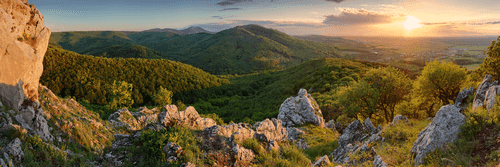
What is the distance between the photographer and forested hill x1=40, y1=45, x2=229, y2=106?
7312 centimetres

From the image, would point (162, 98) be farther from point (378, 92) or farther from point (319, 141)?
point (378, 92)

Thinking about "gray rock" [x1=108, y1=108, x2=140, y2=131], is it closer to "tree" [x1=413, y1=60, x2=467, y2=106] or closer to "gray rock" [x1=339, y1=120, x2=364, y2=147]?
"gray rock" [x1=339, y1=120, x2=364, y2=147]

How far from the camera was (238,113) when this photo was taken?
78.5 m

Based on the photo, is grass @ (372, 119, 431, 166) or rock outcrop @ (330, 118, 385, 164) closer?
grass @ (372, 119, 431, 166)

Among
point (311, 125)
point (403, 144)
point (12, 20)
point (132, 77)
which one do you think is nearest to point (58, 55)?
point (132, 77)

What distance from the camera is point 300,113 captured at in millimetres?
38375

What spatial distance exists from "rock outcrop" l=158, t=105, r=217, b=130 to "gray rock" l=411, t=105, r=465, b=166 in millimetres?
18414

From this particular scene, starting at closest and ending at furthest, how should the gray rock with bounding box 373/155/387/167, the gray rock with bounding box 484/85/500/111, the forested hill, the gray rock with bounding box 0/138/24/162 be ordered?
the gray rock with bounding box 0/138/24/162 < the gray rock with bounding box 373/155/387/167 < the gray rock with bounding box 484/85/500/111 < the forested hill

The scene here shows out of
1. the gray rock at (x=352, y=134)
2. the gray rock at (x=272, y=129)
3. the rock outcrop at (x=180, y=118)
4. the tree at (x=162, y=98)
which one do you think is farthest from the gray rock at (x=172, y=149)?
the tree at (x=162, y=98)

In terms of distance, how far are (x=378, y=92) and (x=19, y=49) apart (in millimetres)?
39988

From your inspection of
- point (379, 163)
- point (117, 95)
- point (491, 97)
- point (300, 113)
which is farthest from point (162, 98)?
point (491, 97)

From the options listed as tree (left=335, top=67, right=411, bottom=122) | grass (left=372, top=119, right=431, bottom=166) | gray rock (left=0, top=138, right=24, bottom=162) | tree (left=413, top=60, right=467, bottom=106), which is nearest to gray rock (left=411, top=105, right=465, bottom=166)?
grass (left=372, top=119, right=431, bottom=166)

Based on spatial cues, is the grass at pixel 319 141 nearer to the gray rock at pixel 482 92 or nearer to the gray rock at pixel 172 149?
the gray rock at pixel 482 92

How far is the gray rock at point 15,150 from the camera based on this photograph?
873 cm
